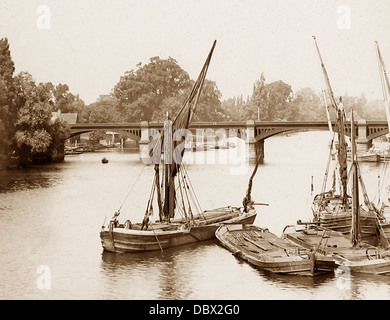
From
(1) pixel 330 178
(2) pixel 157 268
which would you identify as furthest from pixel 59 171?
(2) pixel 157 268

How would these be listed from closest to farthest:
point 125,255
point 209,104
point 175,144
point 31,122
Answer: point 125,255, point 175,144, point 31,122, point 209,104

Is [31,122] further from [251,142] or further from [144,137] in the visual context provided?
[251,142]

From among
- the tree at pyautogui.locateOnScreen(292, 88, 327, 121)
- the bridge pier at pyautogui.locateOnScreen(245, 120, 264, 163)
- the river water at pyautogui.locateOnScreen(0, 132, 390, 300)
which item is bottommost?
the river water at pyautogui.locateOnScreen(0, 132, 390, 300)

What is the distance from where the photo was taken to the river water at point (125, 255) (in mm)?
22250

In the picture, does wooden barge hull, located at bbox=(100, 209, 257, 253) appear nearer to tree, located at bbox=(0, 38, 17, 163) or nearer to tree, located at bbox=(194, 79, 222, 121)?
tree, located at bbox=(0, 38, 17, 163)

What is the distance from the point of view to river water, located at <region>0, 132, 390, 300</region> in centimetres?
2225

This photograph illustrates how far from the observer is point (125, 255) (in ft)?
86.8

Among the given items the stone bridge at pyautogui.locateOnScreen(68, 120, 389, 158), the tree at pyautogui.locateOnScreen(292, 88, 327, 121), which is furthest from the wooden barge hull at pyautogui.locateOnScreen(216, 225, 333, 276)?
the tree at pyautogui.locateOnScreen(292, 88, 327, 121)

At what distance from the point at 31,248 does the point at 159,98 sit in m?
58.4

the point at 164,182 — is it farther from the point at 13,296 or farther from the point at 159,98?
the point at 159,98

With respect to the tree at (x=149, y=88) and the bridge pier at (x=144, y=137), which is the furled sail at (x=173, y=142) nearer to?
the bridge pier at (x=144, y=137)

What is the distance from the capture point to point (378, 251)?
23016 millimetres

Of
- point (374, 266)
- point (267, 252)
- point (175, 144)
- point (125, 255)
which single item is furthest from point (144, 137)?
point (374, 266)
